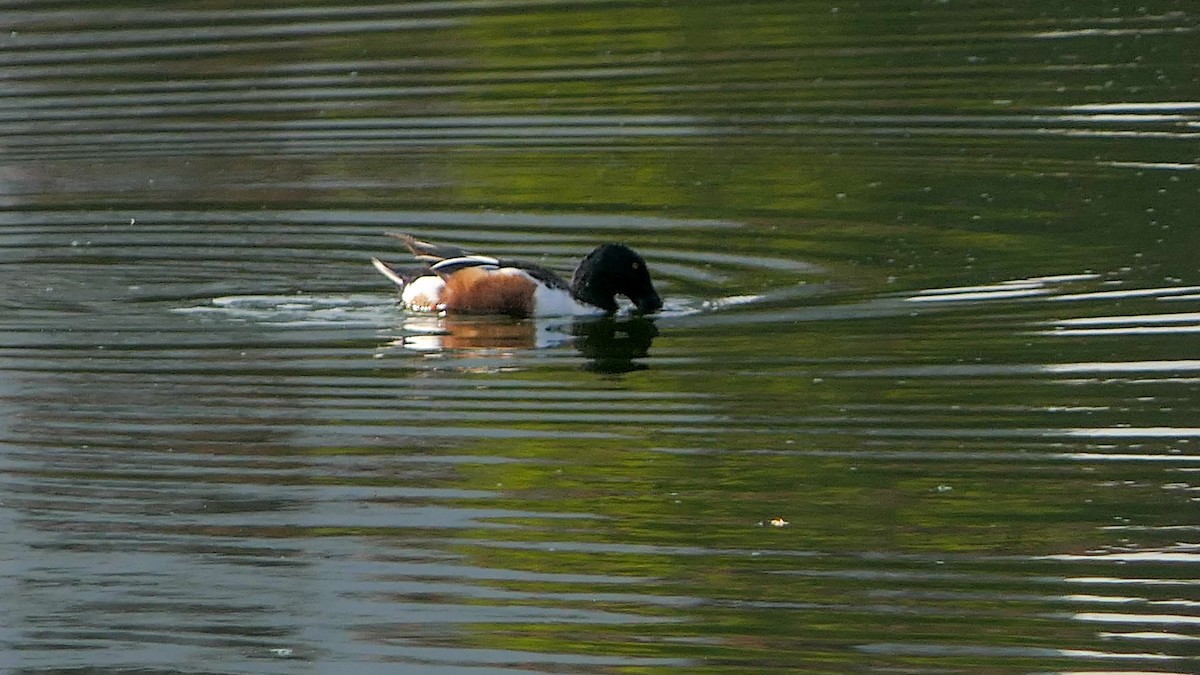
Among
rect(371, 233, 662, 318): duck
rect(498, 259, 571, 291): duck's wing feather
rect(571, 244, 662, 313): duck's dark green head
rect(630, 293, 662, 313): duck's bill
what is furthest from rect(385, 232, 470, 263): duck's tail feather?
rect(630, 293, 662, 313): duck's bill

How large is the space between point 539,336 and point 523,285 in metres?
0.37

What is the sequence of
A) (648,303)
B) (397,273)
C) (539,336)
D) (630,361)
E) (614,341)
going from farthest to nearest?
(397,273) → (648,303) → (539,336) → (614,341) → (630,361)

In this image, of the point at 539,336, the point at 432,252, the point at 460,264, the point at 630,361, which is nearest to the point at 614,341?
the point at 539,336

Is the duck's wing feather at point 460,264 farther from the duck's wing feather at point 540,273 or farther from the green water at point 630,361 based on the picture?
the green water at point 630,361

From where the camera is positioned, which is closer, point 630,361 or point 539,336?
point 630,361

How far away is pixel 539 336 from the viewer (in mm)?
12781

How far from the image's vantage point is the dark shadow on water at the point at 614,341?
11859mm

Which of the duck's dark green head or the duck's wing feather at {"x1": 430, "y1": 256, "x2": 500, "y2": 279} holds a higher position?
the duck's wing feather at {"x1": 430, "y1": 256, "x2": 500, "y2": 279}

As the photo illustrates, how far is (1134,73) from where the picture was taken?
18500 mm

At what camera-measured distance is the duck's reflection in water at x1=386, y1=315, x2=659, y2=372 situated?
12195 millimetres

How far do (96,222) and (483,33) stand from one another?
7.19 meters

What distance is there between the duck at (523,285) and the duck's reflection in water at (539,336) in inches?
2.6

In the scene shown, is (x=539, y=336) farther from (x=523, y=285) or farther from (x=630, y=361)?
(x=630, y=361)

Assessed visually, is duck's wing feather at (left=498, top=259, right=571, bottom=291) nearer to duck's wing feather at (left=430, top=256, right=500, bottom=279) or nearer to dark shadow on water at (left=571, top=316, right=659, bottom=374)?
duck's wing feather at (left=430, top=256, right=500, bottom=279)
